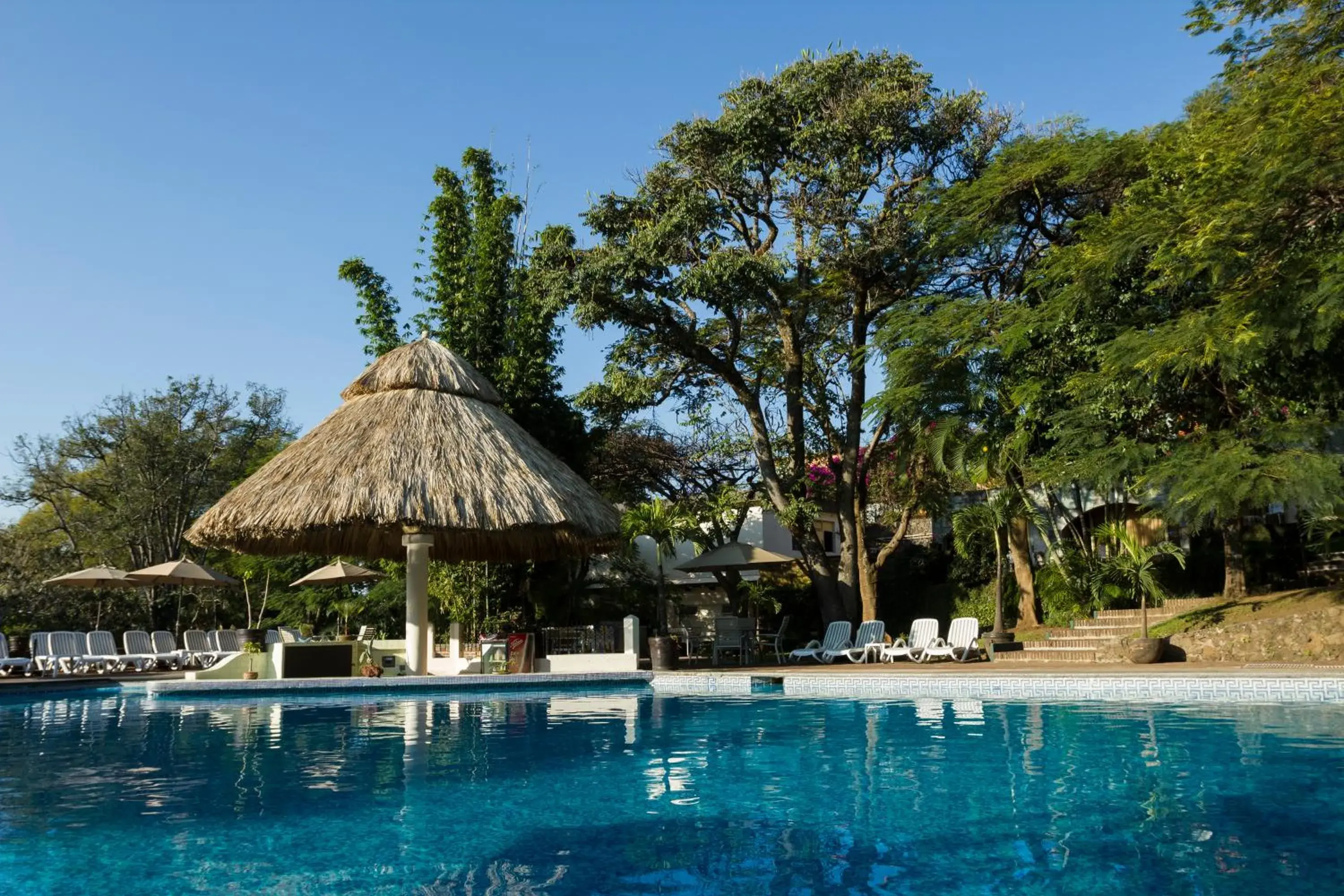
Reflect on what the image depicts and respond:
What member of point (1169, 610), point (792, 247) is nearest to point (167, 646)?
point (792, 247)

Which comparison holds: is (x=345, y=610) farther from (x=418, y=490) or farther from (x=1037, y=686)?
(x=1037, y=686)

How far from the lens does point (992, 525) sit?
1684 centimetres

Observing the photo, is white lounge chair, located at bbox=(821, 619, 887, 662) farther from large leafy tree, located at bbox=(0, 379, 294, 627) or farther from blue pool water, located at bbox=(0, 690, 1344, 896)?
large leafy tree, located at bbox=(0, 379, 294, 627)

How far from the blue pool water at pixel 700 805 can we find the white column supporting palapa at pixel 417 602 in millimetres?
4262

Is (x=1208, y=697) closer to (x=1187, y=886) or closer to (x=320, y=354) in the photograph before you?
(x=1187, y=886)

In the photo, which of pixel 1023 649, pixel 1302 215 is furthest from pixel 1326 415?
pixel 1023 649

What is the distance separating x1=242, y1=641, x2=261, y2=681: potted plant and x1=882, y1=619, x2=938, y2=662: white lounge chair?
9.89 metres

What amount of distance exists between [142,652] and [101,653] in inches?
44.6

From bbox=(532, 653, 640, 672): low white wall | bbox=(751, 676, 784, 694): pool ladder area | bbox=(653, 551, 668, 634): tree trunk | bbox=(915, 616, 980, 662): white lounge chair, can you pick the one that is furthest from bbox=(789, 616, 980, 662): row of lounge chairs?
bbox=(532, 653, 640, 672): low white wall

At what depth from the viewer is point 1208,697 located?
35.5ft

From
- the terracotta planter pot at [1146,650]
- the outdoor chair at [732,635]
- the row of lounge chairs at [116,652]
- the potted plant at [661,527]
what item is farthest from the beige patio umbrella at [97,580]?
the terracotta planter pot at [1146,650]

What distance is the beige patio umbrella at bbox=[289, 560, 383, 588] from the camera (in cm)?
1853

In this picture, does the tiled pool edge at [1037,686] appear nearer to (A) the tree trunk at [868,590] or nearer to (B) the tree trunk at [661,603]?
(B) the tree trunk at [661,603]

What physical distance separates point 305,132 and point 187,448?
553 inches
